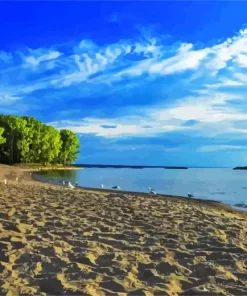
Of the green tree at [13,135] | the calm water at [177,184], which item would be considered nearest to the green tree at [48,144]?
the green tree at [13,135]

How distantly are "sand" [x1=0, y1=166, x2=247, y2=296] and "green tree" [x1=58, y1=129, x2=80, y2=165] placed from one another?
100652mm

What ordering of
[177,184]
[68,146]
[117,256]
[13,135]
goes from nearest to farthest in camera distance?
[117,256]
[177,184]
[13,135]
[68,146]

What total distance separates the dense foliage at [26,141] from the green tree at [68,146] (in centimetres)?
965

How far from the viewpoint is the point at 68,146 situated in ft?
373

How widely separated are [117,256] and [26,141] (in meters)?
80.5

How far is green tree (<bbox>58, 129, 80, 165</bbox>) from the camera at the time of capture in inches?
4363

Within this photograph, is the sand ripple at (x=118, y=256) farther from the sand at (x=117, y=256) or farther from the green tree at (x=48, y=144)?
the green tree at (x=48, y=144)

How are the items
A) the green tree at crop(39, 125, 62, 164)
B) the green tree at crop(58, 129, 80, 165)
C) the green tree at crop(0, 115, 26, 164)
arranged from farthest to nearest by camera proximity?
the green tree at crop(58, 129, 80, 165)
the green tree at crop(39, 125, 62, 164)
the green tree at crop(0, 115, 26, 164)

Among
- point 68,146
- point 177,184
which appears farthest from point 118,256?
point 68,146

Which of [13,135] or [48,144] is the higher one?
[13,135]

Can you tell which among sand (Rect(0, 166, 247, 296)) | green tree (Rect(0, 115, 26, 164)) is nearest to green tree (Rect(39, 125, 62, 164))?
green tree (Rect(0, 115, 26, 164))

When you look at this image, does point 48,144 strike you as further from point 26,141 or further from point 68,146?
point 68,146

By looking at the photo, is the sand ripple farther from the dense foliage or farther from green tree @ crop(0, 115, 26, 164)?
green tree @ crop(0, 115, 26, 164)

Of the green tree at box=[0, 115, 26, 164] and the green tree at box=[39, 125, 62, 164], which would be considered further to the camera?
the green tree at box=[39, 125, 62, 164]
